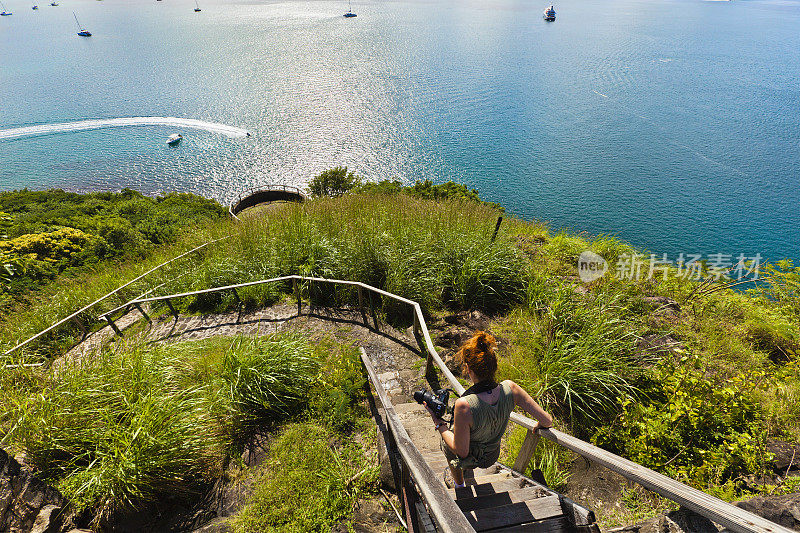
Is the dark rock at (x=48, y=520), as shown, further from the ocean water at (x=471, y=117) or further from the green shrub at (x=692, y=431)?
the ocean water at (x=471, y=117)

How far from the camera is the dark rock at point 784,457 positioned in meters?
4.45

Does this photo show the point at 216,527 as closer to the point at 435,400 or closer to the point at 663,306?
the point at 435,400

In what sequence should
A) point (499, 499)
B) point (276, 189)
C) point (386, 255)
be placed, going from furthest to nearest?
point (276, 189) → point (386, 255) → point (499, 499)

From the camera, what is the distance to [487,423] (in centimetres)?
321

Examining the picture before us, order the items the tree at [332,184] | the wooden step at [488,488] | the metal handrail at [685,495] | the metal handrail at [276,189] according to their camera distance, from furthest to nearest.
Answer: the metal handrail at [276,189] < the tree at [332,184] < the wooden step at [488,488] < the metal handrail at [685,495]

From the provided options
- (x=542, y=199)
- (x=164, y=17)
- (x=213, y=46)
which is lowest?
(x=542, y=199)

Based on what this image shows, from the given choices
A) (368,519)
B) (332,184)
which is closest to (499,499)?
(368,519)

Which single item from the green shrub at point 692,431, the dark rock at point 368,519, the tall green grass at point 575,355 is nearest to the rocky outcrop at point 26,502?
the dark rock at point 368,519

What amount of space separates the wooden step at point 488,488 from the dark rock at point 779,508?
2078 millimetres

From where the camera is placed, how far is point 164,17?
98.4 meters

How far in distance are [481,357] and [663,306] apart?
22.0ft

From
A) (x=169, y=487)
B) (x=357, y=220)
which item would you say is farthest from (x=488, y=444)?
(x=357, y=220)

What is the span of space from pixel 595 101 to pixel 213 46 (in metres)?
68.2

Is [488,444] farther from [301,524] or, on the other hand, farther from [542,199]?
[542,199]
